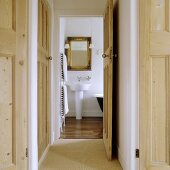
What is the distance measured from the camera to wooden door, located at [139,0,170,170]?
6.77 feet

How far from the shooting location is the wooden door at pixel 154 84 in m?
2.06

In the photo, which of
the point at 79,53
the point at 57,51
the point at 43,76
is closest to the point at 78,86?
the point at 79,53

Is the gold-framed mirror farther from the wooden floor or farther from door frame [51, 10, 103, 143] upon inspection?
door frame [51, 10, 103, 143]

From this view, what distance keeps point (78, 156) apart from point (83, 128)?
5.80 feet

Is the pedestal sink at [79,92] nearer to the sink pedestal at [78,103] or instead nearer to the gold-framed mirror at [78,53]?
the sink pedestal at [78,103]

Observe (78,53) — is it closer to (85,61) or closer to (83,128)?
(85,61)

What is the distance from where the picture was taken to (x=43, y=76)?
293 cm

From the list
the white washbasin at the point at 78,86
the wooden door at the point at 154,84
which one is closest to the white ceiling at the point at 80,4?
the wooden door at the point at 154,84

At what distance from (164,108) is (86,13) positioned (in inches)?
88.7

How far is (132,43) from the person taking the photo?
2.12 metres

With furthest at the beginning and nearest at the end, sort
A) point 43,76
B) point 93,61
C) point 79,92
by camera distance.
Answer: point 93,61 < point 79,92 < point 43,76

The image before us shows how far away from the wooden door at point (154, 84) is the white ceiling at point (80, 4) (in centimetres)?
181

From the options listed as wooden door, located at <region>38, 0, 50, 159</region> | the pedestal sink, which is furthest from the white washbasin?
wooden door, located at <region>38, 0, 50, 159</region>

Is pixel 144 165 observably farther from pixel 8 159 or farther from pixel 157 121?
pixel 8 159
